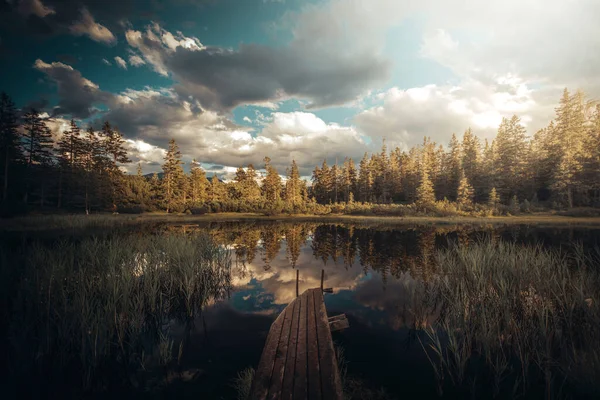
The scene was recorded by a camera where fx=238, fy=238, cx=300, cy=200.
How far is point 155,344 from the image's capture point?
6.00 meters

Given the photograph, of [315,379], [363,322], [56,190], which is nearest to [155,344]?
[315,379]

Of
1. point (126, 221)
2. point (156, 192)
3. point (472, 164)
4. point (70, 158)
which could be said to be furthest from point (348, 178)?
point (70, 158)

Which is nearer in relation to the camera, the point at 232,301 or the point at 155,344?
the point at 155,344

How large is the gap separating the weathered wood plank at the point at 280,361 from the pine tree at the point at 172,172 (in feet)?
168

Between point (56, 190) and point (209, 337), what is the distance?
176ft

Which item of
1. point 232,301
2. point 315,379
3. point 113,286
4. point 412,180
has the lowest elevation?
point 232,301

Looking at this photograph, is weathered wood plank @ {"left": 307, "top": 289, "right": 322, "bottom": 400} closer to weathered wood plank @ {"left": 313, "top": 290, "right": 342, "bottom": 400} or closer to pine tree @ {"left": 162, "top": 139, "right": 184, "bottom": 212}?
weathered wood plank @ {"left": 313, "top": 290, "right": 342, "bottom": 400}

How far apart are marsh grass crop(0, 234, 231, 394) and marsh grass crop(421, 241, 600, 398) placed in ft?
20.9

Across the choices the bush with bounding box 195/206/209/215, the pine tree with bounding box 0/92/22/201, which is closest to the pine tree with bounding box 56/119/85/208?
the pine tree with bounding box 0/92/22/201

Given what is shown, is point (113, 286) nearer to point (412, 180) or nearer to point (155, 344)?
point (155, 344)

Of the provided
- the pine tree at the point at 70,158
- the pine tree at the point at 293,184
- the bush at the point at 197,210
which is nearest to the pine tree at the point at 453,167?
the pine tree at the point at 293,184

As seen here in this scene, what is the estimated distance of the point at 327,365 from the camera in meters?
4.20

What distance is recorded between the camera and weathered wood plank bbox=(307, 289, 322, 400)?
3603mm

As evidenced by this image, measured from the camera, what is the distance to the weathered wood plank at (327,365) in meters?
3.58
